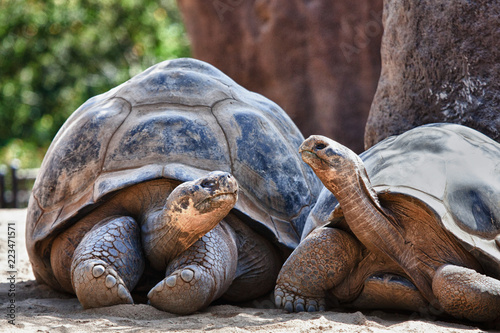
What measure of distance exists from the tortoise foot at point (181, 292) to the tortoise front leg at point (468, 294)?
984mm

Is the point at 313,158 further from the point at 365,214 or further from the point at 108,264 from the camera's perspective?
the point at 108,264

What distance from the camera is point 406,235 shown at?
2719 mm

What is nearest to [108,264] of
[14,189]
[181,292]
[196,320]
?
[181,292]

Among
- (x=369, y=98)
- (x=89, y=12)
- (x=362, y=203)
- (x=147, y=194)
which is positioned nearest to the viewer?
(x=362, y=203)

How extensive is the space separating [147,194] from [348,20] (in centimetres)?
544

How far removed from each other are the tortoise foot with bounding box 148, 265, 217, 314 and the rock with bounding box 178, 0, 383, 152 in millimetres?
5250

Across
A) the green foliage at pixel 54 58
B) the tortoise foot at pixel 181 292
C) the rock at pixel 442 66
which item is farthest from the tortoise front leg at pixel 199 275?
the green foliage at pixel 54 58

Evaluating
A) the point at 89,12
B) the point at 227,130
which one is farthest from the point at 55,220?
the point at 89,12

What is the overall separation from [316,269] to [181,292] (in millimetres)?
617

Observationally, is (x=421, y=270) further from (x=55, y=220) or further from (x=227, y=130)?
(x=55, y=220)

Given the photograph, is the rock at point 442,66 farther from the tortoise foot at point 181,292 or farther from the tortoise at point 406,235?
the tortoise foot at point 181,292

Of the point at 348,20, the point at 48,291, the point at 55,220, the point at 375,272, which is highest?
the point at 348,20

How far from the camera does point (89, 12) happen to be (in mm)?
13445

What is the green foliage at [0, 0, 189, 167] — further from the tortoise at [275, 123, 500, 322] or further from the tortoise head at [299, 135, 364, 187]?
the tortoise head at [299, 135, 364, 187]
